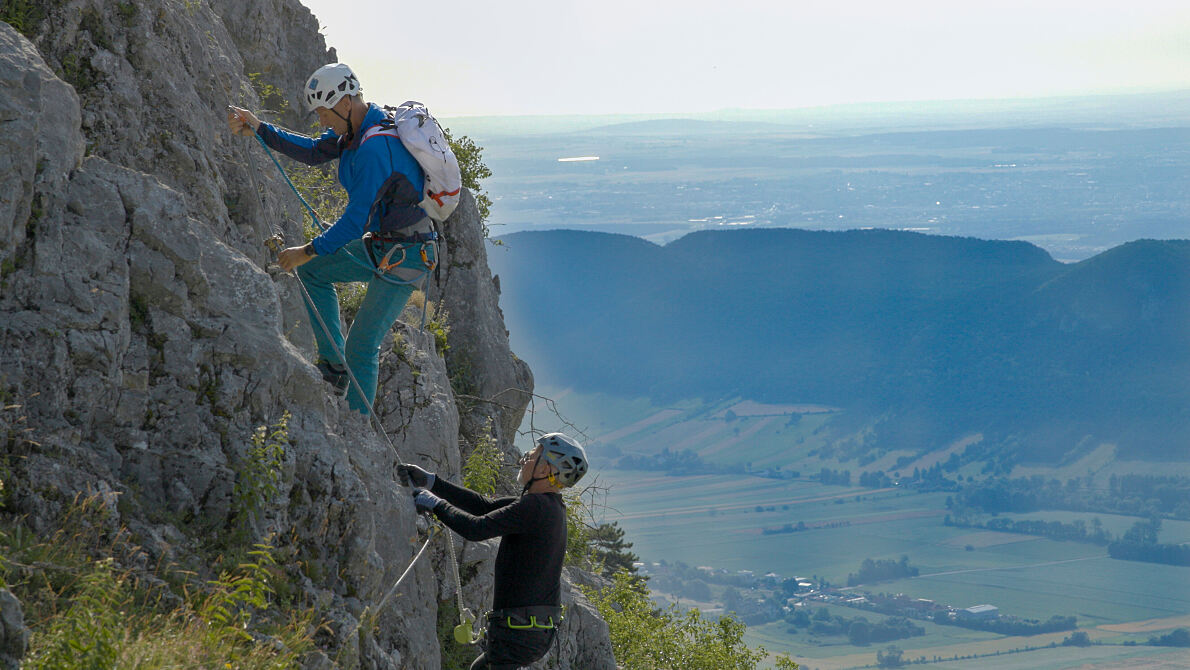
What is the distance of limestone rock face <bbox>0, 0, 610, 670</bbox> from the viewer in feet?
22.0

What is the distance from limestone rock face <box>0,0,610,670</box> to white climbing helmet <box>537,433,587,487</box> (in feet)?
5.99

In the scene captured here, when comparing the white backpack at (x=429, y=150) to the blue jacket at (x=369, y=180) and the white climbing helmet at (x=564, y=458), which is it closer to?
the blue jacket at (x=369, y=180)

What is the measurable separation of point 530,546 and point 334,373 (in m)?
3.16

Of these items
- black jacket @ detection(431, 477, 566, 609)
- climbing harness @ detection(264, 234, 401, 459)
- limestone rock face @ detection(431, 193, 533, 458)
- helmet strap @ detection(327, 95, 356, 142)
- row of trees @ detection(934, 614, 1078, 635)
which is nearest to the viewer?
black jacket @ detection(431, 477, 566, 609)

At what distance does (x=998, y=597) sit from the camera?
7726 inches

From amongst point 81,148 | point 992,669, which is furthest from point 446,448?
point 992,669

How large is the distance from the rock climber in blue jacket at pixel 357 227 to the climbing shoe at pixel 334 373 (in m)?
0.01

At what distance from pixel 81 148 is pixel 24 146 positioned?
73 centimetres

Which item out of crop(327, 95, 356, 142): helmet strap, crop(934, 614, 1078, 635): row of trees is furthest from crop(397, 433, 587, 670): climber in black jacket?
crop(934, 614, 1078, 635): row of trees

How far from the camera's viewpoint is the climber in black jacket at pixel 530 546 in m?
7.46

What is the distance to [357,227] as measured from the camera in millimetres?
8242

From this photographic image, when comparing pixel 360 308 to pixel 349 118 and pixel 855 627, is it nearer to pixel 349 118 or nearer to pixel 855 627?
pixel 349 118

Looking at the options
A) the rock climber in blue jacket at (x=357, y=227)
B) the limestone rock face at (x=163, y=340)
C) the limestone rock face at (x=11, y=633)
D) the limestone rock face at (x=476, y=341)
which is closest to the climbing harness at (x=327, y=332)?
the rock climber in blue jacket at (x=357, y=227)

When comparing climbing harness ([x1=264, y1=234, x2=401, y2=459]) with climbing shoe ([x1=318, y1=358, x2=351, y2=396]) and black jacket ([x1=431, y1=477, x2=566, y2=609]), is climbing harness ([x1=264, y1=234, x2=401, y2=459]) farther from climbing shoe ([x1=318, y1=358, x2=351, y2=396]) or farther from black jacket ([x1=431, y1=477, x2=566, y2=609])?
black jacket ([x1=431, y1=477, x2=566, y2=609])
